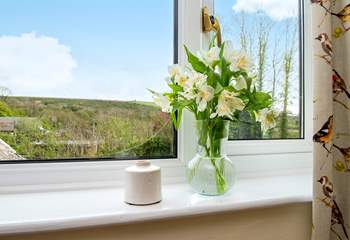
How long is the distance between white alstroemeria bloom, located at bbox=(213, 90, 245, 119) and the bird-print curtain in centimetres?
27

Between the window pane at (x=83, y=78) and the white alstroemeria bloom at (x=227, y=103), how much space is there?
1.00ft

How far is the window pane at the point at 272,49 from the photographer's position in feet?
3.57

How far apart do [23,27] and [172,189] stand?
2.26ft

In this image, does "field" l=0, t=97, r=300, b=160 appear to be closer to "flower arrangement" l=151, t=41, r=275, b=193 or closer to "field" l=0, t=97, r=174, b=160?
"field" l=0, t=97, r=174, b=160

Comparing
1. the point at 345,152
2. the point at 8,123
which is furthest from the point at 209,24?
the point at 8,123

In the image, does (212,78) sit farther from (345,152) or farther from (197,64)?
(345,152)

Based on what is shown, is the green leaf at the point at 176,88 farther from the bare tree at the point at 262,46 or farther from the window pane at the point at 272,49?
the bare tree at the point at 262,46

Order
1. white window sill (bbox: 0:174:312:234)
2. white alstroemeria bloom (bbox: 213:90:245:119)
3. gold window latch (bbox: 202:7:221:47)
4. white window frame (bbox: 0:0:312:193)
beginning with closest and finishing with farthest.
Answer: white window sill (bbox: 0:174:312:234) < white alstroemeria bloom (bbox: 213:90:245:119) < white window frame (bbox: 0:0:312:193) < gold window latch (bbox: 202:7:221:47)

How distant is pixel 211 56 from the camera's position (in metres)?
0.75

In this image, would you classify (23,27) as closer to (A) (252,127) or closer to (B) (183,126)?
(B) (183,126)

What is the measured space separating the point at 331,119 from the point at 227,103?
0.34 meters

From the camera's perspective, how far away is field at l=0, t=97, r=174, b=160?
0.83 metres

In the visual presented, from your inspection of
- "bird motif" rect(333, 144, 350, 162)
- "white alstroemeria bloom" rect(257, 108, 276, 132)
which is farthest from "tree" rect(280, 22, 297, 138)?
"white alstroemeria bloom" rect(257, 108, 276, 132)

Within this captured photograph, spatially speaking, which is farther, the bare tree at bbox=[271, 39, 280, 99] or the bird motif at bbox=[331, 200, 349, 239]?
the bare tree at bbox=[271, 39, 280, 99]
